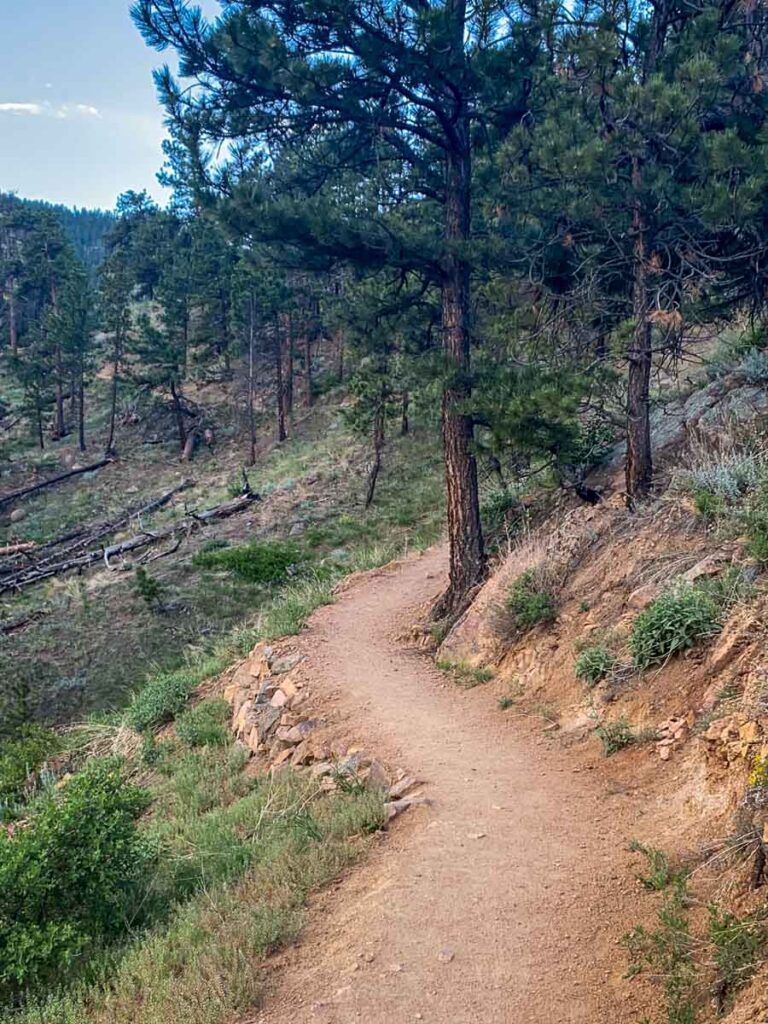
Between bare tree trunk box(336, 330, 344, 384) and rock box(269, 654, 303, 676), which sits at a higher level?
bare tree trunk box(336, 330, 344, 384)

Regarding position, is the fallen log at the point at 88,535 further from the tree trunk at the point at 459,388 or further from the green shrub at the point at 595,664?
the green shrub at the point at 595,664

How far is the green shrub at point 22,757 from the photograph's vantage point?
1009 cm

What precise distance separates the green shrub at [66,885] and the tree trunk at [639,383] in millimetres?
6445

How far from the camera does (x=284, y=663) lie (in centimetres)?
941

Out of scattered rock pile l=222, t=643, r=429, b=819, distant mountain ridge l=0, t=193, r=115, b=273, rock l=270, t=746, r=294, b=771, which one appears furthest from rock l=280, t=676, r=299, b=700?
distant mountain ridge l=0, t=193, r=115, b=273

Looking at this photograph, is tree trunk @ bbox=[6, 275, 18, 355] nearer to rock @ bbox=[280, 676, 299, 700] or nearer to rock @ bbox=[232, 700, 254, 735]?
rock @ bbox=[232, 700, 254, 735]

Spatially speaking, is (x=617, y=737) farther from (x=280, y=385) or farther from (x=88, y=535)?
(x=280, y=385)

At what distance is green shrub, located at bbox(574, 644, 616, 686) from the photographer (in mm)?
6145

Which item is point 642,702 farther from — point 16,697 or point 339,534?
point 339,534

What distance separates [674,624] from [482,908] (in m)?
2.77

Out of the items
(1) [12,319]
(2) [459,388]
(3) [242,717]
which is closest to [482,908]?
(3) [242,717]

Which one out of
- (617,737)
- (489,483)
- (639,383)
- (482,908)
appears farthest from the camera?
(489,483)

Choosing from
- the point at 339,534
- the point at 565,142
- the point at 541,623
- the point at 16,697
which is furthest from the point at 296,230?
the point at 339,534

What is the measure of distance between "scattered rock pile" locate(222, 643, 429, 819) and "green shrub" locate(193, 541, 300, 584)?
8.67 metres
